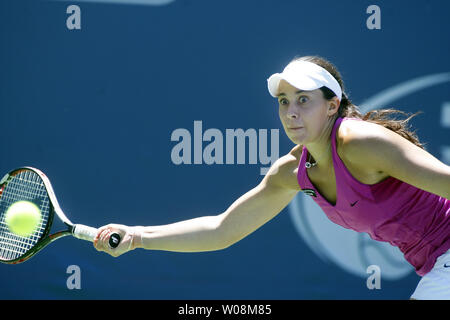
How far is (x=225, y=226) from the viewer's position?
3.05 metres

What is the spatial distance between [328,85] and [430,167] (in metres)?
0.54

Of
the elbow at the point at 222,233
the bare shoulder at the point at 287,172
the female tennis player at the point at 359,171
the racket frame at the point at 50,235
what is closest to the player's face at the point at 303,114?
the female tennis player at the point at 359,171

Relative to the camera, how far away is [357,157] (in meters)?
2.52

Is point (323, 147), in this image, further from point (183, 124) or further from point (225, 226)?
point (183, 124)

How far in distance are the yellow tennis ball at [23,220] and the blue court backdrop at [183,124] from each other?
124 cm

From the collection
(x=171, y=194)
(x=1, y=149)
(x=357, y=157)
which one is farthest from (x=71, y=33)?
(x=357, y=157)

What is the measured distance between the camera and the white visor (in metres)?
2.63

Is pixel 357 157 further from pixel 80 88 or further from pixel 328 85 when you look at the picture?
pixel 80 88

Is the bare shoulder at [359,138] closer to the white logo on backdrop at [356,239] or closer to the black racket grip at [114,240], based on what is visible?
the black racket grip at [114,240]

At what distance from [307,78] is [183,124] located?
1.96 m

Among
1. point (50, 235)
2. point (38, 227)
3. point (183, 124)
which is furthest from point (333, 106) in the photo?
point (183, 124)

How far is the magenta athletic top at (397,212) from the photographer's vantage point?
262cm

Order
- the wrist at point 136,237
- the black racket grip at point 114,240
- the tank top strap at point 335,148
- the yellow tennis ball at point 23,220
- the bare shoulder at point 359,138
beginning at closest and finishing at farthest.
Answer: the bare shoulder at point 359,138 < the tank top strap at point 335,148 < the black racket grip at point 114,240 < the wrist at point 136,237 < the yellow tennis ball at point 23,220

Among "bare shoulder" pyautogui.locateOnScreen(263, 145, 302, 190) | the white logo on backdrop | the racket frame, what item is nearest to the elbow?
"bare shoulder" pyautogui.locateOnScreen(263, 145, 302, 190)
